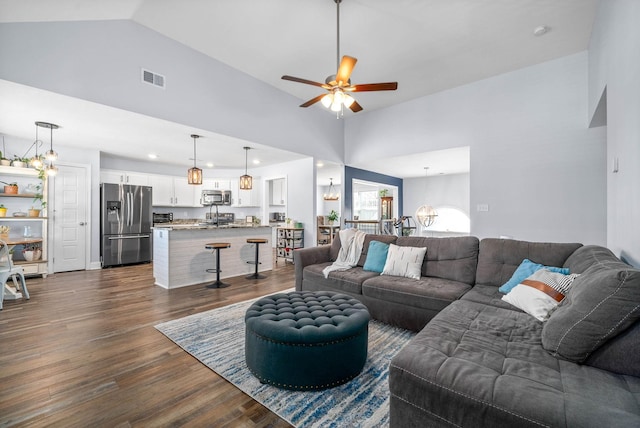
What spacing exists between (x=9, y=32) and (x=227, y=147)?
3141mm

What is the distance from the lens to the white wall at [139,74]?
2959mm

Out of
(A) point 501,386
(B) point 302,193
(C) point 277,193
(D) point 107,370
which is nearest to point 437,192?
(B) point 302,193

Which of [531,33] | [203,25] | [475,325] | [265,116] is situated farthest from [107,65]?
[531,33]

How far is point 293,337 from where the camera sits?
1.84 m

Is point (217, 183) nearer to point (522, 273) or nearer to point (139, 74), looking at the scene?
point (139, 74)

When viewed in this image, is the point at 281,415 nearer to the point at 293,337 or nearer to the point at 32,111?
the point at 293,337

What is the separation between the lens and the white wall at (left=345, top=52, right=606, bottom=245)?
409 centimetres

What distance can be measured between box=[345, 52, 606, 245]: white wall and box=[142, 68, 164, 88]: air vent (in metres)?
4.54

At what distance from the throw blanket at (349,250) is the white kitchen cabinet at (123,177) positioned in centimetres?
589

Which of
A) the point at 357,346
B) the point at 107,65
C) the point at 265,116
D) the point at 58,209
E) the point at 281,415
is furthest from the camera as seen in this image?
the point at 58,209

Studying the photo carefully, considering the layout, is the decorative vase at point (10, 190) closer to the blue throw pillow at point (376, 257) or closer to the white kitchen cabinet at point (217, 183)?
the white kitchen cabinet at point (217, 183)

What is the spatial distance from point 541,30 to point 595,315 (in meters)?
3.94

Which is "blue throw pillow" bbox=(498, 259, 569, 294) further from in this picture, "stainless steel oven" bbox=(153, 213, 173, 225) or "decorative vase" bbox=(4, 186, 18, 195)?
"stainless steel oven" bbox=(153, 213, 173, 225)

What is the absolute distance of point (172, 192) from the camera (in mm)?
7801
